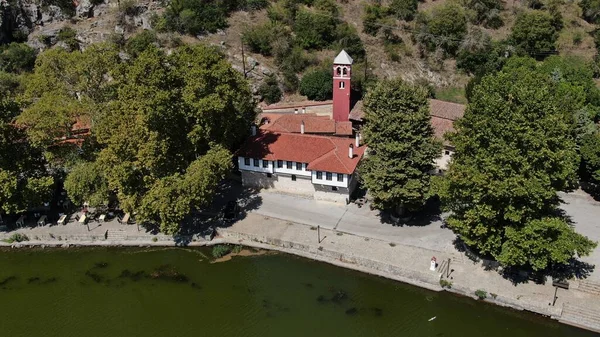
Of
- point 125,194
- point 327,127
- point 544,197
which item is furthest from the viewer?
point 327,127

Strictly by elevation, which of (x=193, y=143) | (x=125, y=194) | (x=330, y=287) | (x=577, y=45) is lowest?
(x=330, y=287)

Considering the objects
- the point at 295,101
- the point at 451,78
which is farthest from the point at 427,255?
the point at 451,78

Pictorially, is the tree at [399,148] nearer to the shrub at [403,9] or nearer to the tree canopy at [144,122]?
the tree canopy at [144,122]

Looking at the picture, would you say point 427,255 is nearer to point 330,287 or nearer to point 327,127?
point 330,287

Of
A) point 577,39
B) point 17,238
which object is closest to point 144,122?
point 17,238

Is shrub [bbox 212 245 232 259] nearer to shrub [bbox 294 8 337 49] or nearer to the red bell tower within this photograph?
the red bell tower

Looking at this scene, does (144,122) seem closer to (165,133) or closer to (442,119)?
(165,133)

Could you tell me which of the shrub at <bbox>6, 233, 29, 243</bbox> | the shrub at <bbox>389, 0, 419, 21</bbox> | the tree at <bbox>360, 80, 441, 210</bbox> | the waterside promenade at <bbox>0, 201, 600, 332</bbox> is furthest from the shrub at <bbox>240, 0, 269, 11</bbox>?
the shrub at <bbox>6, 233, 29, 243</bbox>

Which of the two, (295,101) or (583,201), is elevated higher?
(295,101)
